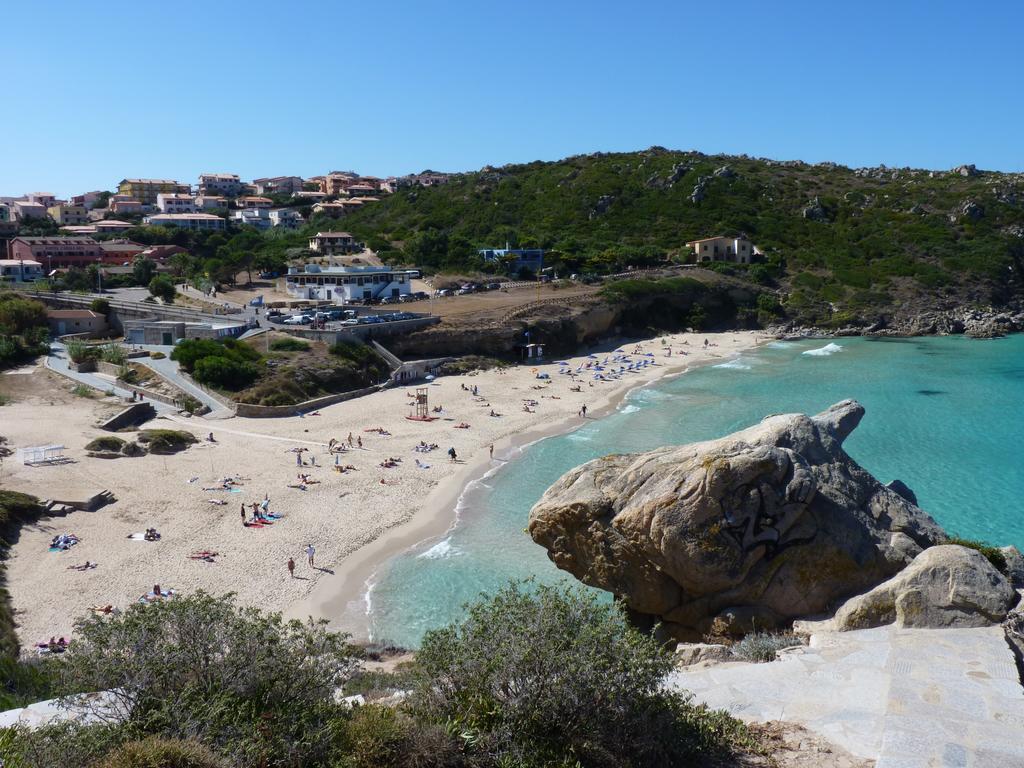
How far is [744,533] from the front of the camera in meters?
13.6

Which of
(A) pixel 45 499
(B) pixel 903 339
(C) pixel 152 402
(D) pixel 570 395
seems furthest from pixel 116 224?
(B) pixel 903 339

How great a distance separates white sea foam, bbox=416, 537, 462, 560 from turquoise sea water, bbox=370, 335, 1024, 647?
60 mm

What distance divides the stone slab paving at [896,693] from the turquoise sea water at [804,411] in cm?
898

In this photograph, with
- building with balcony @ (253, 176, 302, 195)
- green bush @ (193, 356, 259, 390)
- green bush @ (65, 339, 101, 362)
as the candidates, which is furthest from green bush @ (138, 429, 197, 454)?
building with balcony @ (253, 176, 302, 195)

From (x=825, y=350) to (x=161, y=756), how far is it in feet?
202

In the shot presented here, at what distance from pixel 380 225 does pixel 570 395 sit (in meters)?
64.5

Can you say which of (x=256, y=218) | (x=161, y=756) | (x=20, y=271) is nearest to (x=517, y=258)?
(x=20, y=271)

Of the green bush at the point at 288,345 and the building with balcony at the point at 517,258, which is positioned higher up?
the building with balcony at the point at 517,258

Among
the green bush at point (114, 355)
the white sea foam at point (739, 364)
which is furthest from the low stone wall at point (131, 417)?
the white sea foam at point (739, 364)

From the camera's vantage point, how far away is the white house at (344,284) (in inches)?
2290

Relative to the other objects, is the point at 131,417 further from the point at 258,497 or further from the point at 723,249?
the point at 723,249

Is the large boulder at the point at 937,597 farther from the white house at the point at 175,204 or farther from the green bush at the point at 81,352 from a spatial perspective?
the white house at the point at 175,204

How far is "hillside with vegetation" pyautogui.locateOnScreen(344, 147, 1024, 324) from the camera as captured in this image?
78.0 metres

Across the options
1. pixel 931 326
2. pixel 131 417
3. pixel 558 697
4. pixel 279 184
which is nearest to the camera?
pixel 558 697
